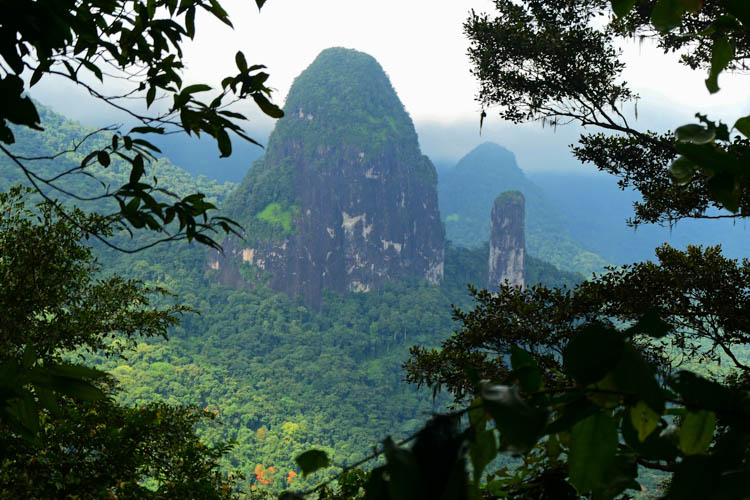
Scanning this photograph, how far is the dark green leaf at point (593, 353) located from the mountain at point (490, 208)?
65654 millimetres

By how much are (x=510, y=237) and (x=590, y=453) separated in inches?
1875

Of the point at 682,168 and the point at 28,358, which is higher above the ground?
the point at 682,168

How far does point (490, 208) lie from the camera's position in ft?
259

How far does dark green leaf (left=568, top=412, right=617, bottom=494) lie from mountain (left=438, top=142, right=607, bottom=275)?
65603 mm

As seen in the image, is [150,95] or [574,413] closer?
[574,413]

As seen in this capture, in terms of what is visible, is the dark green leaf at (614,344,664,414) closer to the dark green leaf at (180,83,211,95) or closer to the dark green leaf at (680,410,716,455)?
the dark green leaf at (680,410,716,455)

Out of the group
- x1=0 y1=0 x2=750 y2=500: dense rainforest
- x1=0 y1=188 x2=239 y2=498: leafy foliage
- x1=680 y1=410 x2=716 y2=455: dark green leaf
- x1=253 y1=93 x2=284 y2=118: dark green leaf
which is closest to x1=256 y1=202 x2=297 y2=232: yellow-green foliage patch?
x1=0 y1=0 x2=750 y2=500: dense rainforest

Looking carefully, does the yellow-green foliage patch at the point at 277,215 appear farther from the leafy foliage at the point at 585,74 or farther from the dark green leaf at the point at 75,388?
the dark green leaf at the point at 75,388

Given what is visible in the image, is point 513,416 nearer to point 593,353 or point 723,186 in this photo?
point 593,353

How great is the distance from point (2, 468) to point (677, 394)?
3539mm

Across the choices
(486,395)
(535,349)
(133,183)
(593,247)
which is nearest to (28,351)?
(133,183)

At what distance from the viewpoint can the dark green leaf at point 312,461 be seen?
15.1 inches

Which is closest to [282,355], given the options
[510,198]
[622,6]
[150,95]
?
[510,198]

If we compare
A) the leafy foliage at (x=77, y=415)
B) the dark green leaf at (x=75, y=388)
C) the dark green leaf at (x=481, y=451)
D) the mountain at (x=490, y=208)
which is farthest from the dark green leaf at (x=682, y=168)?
the mountain at (x=490, y=208)
